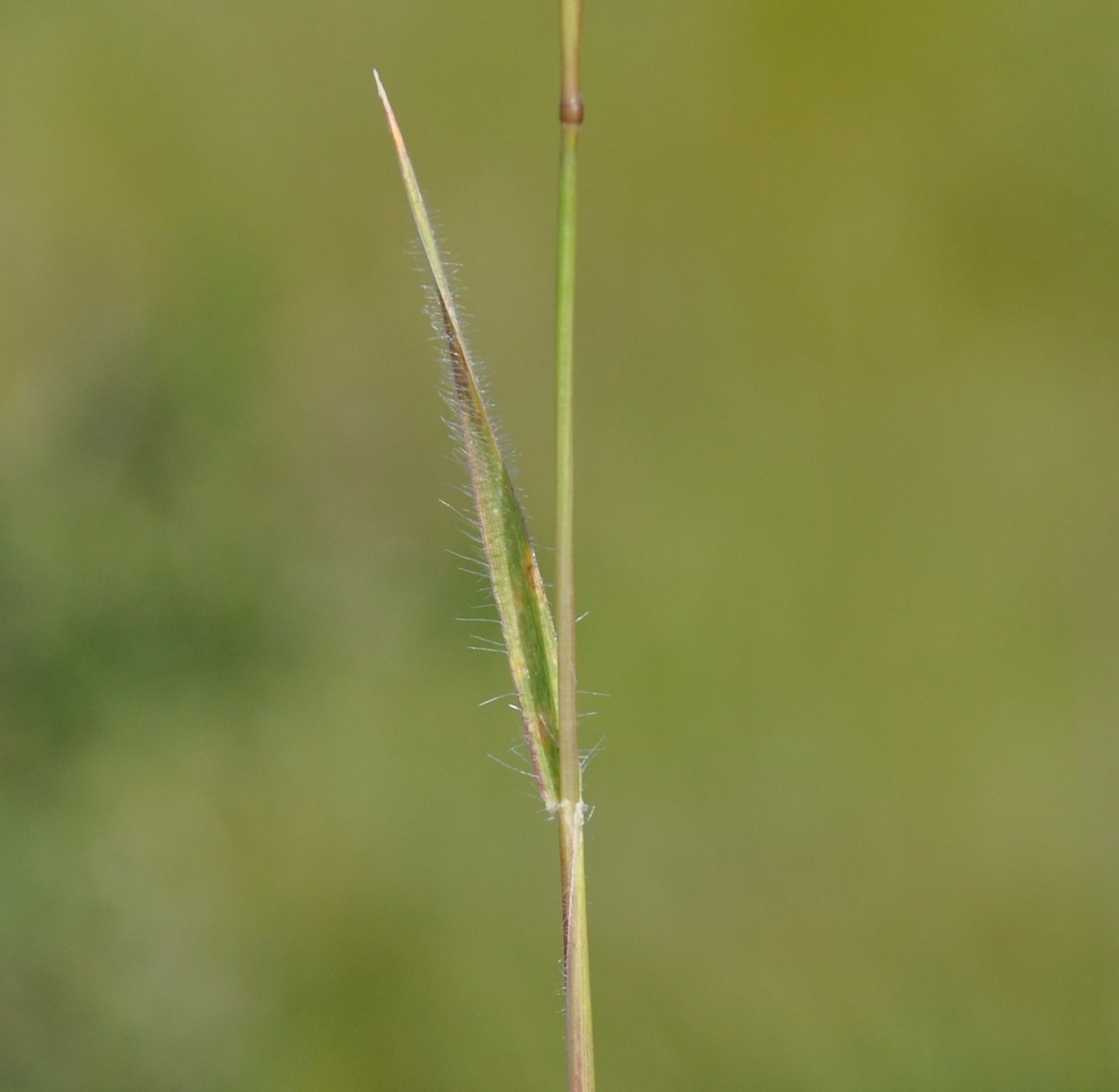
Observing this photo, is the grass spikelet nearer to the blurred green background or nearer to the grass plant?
the grass plant

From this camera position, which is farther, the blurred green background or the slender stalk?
the blurred green background

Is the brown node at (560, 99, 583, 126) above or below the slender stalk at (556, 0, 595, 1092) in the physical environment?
above

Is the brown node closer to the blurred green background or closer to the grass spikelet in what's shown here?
the grass spikelet

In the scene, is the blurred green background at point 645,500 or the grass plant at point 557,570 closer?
the grass plant at point 557,570

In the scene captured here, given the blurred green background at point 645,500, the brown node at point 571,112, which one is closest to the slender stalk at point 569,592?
the brown node at point 571,112

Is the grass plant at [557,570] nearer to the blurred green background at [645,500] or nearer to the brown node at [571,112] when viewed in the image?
the brown node at [571,112]

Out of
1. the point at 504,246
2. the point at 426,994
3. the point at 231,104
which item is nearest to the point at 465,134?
the point at 504,246

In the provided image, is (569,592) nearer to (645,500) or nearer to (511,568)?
(511,568)

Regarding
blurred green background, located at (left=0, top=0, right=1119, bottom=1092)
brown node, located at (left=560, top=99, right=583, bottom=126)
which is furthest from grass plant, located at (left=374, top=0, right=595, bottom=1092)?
blurred green background, located at (left=0, top=0, right=1119, bottom=1092)
